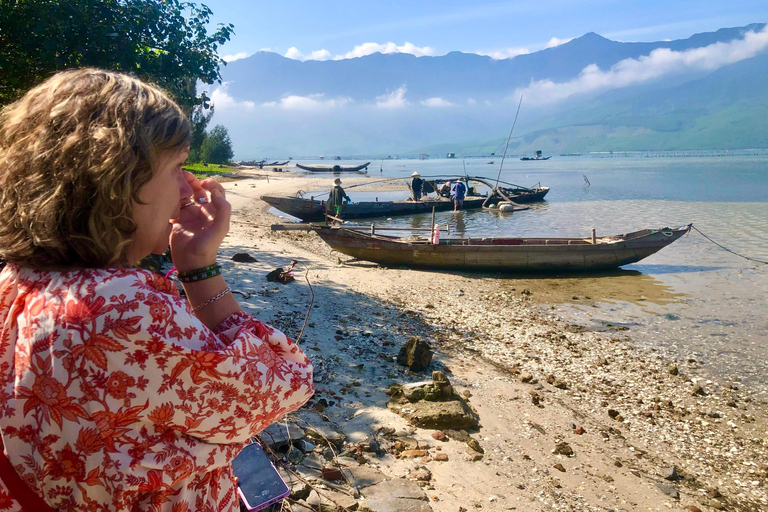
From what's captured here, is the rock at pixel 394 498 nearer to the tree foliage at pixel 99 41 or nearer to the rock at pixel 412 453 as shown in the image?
the rock at pixel 412 453

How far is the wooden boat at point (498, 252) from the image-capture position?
14.0 m

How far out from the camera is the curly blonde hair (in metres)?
1.06

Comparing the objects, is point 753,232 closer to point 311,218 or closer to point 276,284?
point 311,218

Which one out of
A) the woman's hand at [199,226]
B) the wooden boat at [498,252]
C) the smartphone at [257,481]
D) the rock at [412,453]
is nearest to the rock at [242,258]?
the wooden boat at [498,252]

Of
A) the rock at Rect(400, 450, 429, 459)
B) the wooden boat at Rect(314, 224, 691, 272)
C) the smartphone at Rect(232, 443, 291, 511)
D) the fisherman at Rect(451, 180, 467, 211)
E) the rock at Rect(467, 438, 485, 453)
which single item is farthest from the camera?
the fisherman at Rect(451, 180, 467, 211)

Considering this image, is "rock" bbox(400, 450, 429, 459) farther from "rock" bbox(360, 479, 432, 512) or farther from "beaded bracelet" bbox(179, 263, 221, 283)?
"beaded bracelet" bbox(179, 263, 221, 283)

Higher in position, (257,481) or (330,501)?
(257,481)

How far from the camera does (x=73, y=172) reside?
3.46 feet

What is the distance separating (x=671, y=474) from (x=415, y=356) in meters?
2.96

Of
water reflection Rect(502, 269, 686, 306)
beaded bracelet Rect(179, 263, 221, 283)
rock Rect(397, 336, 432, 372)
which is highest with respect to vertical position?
beaded bracelet Rect(179, 263, 221, 283)

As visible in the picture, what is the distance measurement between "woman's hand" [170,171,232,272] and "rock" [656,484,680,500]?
4.88 metres

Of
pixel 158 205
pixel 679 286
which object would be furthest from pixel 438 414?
pixel 679 286

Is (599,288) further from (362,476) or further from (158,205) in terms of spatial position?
(158,205)

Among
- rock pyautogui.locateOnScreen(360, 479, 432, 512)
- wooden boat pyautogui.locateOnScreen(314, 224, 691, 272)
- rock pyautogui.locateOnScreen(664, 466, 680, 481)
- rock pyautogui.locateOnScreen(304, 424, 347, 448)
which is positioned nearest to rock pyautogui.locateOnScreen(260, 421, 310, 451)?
rock pyautogui.locateOnScreen(304, 424, 347, 448)
